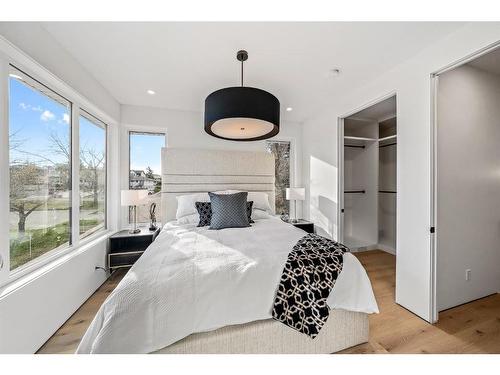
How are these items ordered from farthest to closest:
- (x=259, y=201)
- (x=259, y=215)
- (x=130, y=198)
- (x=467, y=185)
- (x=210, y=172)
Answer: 1. (x=210, y=172)
2. (x=259, y=201)
3. (x=259, y=215)
4. (x=130, y=198)
5. (x=467, y=185)

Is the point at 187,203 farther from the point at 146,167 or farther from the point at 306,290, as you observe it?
the point at 306,290

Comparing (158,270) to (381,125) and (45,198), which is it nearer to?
(45,198)

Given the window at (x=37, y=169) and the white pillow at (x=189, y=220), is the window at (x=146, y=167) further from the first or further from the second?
the window at (x=37, y=169)

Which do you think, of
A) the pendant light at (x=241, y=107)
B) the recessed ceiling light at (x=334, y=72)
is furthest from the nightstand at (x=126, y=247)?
the recessed ceiling light at (x=334, y=72)

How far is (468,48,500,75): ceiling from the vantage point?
6.25 ft

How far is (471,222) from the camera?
6.93ft

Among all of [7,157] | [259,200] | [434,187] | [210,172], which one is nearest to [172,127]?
[210,172]

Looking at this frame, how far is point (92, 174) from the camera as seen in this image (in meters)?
2.62

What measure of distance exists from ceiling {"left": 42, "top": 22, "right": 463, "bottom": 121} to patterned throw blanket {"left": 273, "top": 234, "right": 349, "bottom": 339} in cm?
180

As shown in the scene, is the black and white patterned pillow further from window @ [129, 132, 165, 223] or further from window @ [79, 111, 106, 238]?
window @ [79, 111, 106, 238]

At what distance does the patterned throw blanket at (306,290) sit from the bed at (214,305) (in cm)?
6

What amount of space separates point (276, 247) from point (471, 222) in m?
2.13

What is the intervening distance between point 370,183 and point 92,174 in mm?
4470
